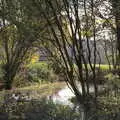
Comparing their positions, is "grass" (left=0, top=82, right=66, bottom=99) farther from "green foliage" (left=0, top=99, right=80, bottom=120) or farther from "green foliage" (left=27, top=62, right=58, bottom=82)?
"green foliage" (left=0, top=99, right=80, bottom=120)

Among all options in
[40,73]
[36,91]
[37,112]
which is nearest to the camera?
[37,112]

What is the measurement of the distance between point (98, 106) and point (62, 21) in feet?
9.07

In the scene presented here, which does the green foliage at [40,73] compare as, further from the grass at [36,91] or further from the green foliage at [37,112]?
the green foliage at [37,112]

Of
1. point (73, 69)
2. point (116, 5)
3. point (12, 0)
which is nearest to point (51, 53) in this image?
point (73, 69)

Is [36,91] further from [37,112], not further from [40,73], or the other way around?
[37,112]

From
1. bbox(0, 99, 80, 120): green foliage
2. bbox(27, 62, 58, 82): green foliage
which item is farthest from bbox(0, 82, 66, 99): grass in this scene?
bbox(0, 99, 80, 120): green foliage

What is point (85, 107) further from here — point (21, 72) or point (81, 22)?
point (21, 72)

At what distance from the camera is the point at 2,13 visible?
37.0ft

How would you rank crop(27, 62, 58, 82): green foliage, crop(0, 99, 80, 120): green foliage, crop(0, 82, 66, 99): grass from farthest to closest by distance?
crop(27, 62, 58, 82): green foliage → crop(0, 82, 66, 99): grass → crop(0, 99, 80, 120): green foliage

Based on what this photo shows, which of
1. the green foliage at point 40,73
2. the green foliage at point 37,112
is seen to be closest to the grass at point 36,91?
the green foliage at point 40,73

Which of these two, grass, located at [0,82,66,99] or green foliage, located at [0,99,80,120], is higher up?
green foliage, located at [0,99,80,120]

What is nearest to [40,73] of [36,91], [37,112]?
[36,91]

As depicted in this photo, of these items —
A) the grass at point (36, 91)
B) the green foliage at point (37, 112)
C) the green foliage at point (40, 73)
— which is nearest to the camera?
the green foliage at point (37, 112)

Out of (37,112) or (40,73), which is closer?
(37,112)
